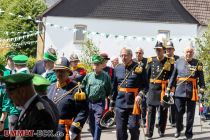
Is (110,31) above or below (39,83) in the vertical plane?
above

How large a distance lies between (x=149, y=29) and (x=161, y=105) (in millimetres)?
28763

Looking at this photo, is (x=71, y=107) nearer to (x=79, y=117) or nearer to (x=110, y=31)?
(x=79, y=117)

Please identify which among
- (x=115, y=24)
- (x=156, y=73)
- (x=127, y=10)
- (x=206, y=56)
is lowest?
(x=156, y=73)

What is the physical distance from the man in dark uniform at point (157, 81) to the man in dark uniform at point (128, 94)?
1645 millimetres

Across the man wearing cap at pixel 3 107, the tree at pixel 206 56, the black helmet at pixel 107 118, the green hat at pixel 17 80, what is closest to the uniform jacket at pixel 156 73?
the black helmet at pixel 107 118

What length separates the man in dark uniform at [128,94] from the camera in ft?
31.8

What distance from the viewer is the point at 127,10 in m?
41.0

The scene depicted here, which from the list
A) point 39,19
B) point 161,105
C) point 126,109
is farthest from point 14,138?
point 39,19

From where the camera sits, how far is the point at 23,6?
4462cm

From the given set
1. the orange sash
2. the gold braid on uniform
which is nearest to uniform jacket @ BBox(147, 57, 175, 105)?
the orange sash

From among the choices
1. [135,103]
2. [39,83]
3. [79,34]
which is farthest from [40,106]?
[79,34]

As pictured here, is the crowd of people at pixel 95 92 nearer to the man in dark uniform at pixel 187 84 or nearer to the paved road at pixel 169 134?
the man in dark uniform at pixel 187 84

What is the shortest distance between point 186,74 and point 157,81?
66 cm

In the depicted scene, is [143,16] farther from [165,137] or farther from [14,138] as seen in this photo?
[14,138]
